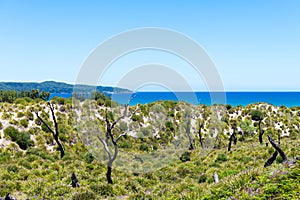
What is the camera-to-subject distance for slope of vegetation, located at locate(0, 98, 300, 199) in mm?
10352

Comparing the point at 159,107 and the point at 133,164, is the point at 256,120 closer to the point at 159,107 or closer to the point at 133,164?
the point at 159,107

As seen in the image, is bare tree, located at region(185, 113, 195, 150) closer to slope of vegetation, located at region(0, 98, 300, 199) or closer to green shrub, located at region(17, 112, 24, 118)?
slope of vegetation, located at region(0, 98, 300, 199)

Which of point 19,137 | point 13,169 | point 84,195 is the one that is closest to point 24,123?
point 19,137

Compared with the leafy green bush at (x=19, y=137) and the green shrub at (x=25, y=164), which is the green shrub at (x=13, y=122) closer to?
the leafy green bush at (x=19, y=137)

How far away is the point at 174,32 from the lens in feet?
58.9

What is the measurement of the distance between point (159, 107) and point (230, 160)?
81.4 ft

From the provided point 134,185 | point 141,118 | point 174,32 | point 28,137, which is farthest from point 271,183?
point 141,118

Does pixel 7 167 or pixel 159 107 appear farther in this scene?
pixel 159 107

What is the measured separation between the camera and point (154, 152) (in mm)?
32406

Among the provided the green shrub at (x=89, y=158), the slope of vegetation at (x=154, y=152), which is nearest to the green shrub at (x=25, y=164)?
the slope of vegetation at (x=154, y=152)

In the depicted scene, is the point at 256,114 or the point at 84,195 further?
the point at 256,114

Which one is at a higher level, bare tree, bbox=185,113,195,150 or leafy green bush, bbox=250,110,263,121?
leafy green bush, bbox=250,110,263,121

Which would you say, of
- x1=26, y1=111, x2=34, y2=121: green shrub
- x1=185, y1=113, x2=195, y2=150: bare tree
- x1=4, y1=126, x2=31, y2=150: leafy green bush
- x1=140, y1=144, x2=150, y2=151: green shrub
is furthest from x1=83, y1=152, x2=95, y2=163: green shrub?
x1=26, y1=111, x2=34, y2=121: green shrub

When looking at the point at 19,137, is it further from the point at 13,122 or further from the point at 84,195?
the point at 84,195
